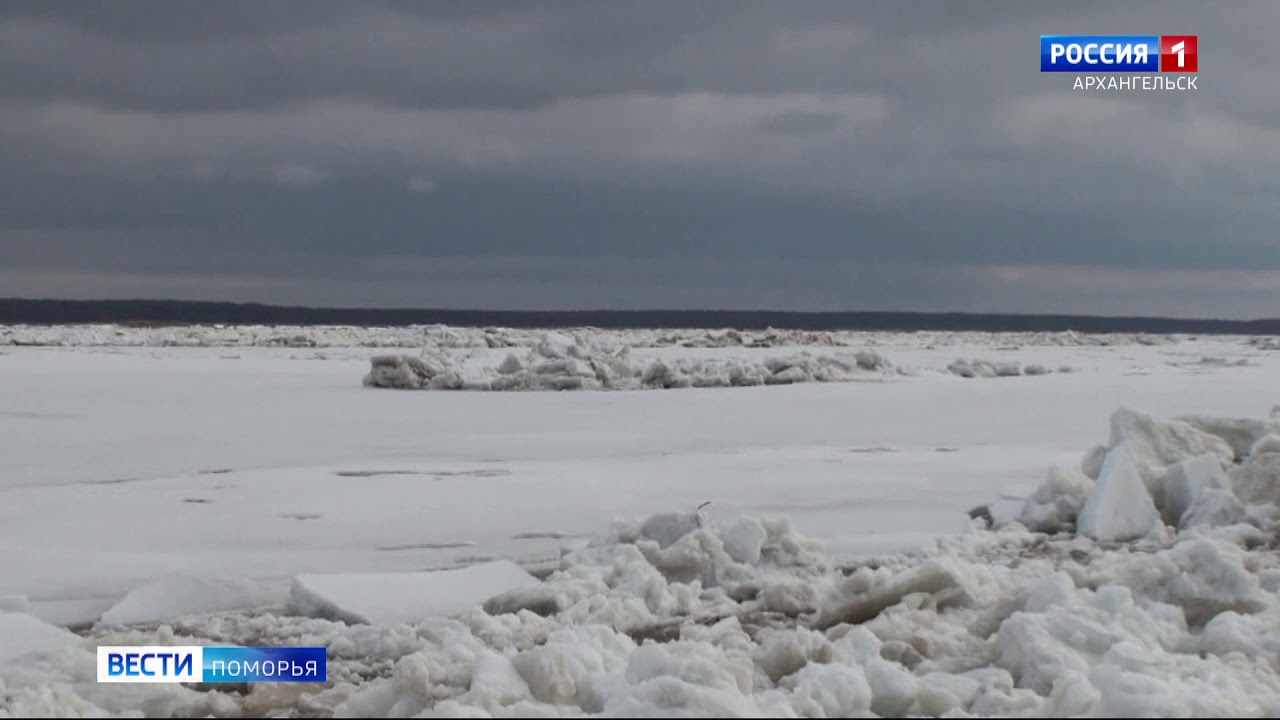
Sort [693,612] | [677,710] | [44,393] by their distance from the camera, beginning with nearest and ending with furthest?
1. [677,710]
2. [693,612]
3. [44,393]

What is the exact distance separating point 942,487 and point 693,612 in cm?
194

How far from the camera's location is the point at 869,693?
6.89ft

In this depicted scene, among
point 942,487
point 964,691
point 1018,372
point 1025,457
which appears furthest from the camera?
point 1018,372

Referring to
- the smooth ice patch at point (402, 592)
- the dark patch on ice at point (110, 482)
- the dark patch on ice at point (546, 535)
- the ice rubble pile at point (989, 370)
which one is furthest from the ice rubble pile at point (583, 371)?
the smooth ice patch at point (402, 592)

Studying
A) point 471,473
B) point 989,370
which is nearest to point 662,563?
point 471,473

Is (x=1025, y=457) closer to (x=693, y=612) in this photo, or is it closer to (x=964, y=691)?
(x=693, y=612)

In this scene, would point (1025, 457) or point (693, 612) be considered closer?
point (693, 612)

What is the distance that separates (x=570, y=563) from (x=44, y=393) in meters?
6.59

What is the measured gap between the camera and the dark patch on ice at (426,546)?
11.7 ft

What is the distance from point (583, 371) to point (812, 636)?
23.9 feet

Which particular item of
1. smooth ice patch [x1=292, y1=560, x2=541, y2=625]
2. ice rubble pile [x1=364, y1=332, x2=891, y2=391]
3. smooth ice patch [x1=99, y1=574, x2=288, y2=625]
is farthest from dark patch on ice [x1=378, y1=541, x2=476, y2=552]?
ice rubble pile [x1=364, y1=332, x2=891, y2=391]

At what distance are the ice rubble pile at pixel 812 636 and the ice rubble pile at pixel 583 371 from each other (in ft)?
20.2

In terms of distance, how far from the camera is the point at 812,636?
2391 millimetres

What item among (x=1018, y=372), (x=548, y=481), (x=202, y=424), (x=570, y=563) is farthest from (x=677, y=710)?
(x=1018, y=372)
